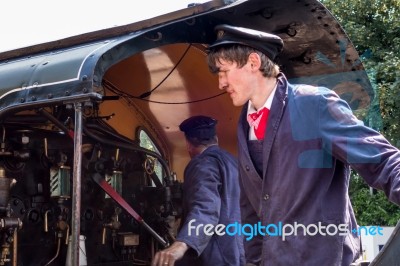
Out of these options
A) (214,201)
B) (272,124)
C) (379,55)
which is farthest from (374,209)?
(272,124)

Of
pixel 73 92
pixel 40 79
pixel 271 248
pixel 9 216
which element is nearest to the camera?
pixel 271 248

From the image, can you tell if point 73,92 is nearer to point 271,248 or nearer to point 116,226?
point 271,248

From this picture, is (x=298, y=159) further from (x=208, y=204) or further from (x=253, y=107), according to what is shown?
(x=208, y=204)

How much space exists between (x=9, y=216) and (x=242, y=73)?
1522 millimetres

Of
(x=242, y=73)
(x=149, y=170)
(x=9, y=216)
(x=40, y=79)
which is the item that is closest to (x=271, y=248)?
(x=242, y=73)

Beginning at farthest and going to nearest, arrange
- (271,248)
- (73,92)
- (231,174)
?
(231,174) → (73,92) → (271,248)

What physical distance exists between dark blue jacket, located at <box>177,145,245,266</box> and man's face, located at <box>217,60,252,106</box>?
1243 mm

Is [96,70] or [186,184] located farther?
[186,184]

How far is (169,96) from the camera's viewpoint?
4.31 metres

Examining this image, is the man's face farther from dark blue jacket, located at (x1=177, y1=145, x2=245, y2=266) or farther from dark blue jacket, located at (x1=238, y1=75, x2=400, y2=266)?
dark blue jacket, located at (x1=177, y1=145, x2=245, y2=266)

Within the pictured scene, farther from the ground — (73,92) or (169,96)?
(169,96)

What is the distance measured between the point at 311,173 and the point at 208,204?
1.50 m

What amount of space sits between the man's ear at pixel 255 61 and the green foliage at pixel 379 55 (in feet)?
18.6

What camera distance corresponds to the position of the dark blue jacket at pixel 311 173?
208 cm
